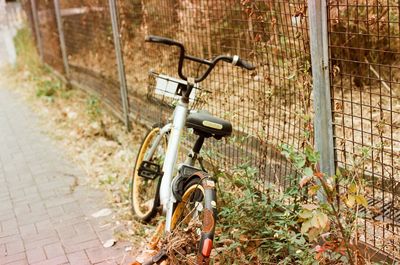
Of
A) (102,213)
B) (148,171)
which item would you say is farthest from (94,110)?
(148,171)

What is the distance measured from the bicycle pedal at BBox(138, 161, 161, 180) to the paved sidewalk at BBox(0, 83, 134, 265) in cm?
57

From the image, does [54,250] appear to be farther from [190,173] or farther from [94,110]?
[94,110]

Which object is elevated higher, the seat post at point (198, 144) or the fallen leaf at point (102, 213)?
the seat post at point (198, 144)

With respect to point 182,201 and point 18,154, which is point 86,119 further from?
point 182,201

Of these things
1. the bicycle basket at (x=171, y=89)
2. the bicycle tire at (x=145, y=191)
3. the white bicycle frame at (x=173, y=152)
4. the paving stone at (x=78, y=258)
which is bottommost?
the paving stone at (x=78, y=258)

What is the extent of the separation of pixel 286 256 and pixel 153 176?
1.46 metres

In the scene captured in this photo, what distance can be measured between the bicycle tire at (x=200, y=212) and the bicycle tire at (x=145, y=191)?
0.74 m

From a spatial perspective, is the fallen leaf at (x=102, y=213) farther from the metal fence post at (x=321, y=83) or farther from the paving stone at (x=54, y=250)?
the metal fence post at (x=321, y=83)

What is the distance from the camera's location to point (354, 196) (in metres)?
2.67

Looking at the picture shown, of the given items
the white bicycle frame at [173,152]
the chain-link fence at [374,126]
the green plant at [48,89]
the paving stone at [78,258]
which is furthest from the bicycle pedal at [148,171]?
the green plant at [48,89]

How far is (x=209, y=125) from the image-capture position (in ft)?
10.9

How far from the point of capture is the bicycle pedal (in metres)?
4.29

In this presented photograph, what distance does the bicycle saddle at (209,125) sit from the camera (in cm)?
332

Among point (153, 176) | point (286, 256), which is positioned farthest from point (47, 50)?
point (286, 256)
